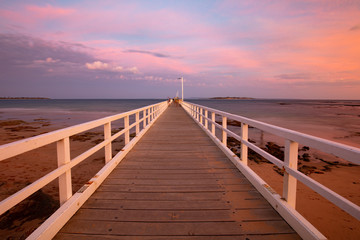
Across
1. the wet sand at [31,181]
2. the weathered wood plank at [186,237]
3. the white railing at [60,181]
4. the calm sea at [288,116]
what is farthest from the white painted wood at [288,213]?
the calm sea at [288,116]

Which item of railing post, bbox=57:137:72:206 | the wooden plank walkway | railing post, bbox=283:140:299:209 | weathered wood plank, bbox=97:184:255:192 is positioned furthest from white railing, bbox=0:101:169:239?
railing post, bbox=283:140:299:209

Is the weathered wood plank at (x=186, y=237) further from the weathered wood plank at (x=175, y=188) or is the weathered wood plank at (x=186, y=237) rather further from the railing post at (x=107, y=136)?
the railing post at (x=107, y=136)

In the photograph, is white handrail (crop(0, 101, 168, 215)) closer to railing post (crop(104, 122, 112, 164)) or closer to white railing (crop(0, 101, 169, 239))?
white railing (crop(0, 101, 169, 239))

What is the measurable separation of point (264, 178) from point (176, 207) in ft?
19.5

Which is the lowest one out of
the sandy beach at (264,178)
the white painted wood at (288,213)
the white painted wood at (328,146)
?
the sandy beach at (264,178)

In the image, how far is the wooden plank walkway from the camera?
2.17 meters

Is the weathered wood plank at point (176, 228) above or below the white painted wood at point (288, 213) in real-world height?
below

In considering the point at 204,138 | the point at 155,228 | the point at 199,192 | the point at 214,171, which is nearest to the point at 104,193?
the point at 155,228

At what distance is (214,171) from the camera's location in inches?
157

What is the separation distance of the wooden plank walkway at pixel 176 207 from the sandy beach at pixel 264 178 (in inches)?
98.1

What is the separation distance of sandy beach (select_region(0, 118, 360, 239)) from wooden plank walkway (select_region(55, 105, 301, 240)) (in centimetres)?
249

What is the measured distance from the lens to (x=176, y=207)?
2.67m

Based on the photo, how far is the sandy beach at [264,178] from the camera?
454 centimetres

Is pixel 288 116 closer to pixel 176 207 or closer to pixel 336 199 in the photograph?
pixel 176 207
